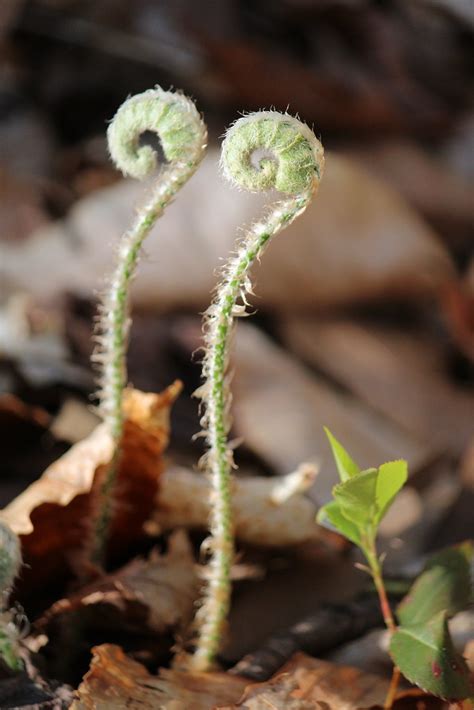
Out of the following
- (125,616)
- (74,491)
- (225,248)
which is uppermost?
(225,248)

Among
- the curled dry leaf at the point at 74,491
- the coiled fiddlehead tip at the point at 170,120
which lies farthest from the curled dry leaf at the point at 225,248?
the coiled fiddlehead tip at the point at 170,120

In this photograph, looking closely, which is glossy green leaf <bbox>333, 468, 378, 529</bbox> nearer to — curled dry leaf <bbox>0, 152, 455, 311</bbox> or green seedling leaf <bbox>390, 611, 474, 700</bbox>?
green seedling leaf <bbox>390, 611, 474, 700</bbox>

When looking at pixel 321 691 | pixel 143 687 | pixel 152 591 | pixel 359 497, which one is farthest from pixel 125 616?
pixel 359 497

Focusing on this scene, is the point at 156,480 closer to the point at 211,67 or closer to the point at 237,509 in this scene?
the point at 237,509

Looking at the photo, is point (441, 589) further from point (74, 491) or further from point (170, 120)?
point (170, 120)

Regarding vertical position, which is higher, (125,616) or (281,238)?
(281,238)

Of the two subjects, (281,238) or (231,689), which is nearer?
(231,689)

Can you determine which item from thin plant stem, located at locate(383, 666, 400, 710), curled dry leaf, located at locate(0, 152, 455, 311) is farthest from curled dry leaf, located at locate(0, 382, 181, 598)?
curled dry leaf, located at locate(0, 152, 455, 311)
